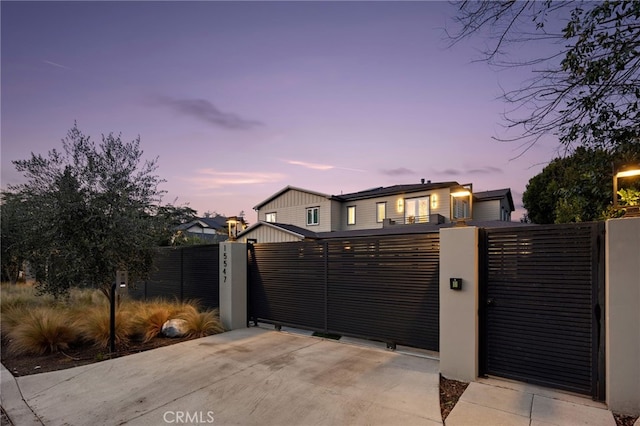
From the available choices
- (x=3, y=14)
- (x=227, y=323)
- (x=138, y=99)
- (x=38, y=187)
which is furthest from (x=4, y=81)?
(x=227, y=323)

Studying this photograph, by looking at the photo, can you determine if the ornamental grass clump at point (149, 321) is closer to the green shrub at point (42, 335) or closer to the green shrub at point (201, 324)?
the green shrub at point (201, 324)

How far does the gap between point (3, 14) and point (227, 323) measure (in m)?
7.95

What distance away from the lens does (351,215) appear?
912 inches

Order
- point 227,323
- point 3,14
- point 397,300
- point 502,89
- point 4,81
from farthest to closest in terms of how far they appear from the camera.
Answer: point 4,81, point 227,323, point 3,14, point 397,300, point 502,89

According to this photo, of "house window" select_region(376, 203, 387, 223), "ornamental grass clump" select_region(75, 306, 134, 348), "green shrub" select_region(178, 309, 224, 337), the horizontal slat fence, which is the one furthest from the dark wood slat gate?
"house window" select_region(376, 203, 387, 223)

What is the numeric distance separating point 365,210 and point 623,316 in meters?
19.3

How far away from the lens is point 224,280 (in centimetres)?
769

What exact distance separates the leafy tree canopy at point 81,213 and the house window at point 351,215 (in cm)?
1730

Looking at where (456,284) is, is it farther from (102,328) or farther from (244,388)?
(102,328)

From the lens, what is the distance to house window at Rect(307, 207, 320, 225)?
920 inches

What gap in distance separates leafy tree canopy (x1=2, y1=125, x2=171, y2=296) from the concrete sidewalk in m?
5.94

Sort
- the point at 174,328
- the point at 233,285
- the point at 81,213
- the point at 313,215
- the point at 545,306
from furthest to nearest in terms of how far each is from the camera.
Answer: the point at 313,215 < the point at 233,285 < the point at 174,328 < the point at 81,213 < the point at 545,306

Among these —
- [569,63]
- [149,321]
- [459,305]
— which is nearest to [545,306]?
[459,305]

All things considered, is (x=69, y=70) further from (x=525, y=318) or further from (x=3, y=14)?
(x=525, y=318)
